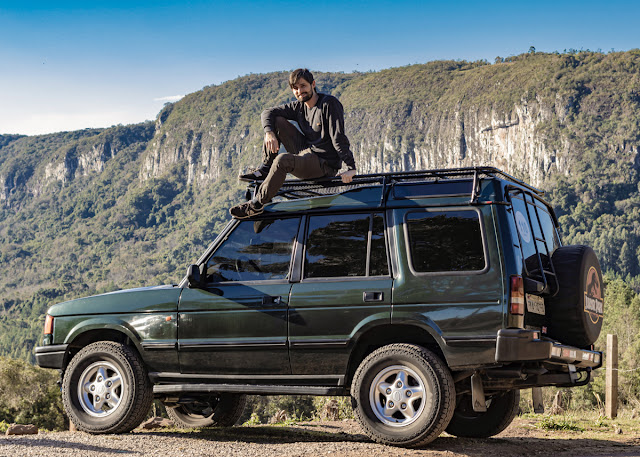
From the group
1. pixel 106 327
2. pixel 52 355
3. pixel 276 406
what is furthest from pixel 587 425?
pixel 276 406

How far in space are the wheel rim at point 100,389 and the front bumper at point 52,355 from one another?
0.35m

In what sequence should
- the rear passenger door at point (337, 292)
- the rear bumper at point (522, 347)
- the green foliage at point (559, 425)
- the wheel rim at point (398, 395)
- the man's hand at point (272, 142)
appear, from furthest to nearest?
the green foliage at point (559, 425) < the man's hand at point (272, 142) < the rear passenger door at point (337, 292) < the wheel rim at point (398, 395) < the rear bumper at point (522, 347)

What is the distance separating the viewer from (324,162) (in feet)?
26.2

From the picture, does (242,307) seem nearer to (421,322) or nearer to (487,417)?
(421,322)

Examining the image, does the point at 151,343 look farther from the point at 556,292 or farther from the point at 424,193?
the point at 556,292

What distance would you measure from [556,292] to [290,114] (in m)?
3.28

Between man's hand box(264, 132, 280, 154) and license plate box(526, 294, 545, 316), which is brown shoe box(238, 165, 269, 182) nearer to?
man's hand box(264, 132, 280, 154)

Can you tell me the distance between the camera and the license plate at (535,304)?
644cm

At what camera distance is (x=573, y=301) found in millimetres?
6699

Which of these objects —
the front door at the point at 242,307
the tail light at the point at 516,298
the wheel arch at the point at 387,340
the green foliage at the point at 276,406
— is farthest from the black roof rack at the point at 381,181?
the green foliage at the point at 276,406

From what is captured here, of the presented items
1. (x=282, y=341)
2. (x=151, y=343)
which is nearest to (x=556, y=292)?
(x=282, y=341)

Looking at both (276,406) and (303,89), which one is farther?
(276,406)

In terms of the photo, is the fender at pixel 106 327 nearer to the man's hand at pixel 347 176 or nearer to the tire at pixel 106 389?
the tire at pixel 106 389

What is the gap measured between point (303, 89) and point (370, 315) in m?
2.57
